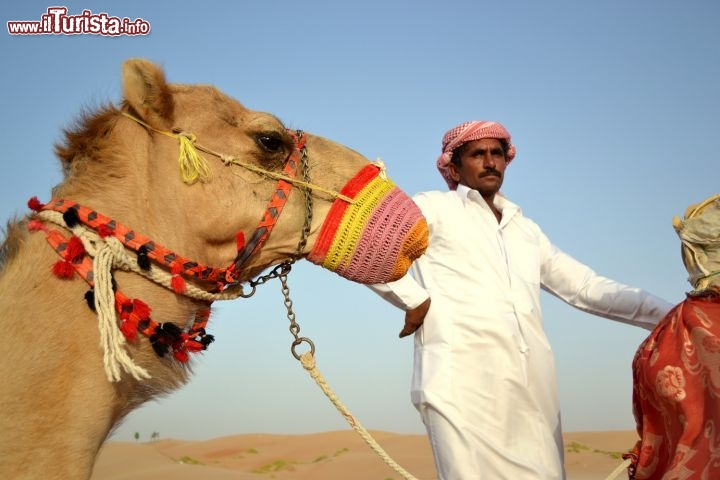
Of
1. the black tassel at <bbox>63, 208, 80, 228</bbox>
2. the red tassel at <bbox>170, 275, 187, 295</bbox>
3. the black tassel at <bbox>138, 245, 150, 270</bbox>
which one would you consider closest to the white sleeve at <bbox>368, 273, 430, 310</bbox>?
the red tassel at <bbox>170, 275, 187, 295</bbox>

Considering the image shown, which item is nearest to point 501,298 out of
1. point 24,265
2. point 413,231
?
point 413,231

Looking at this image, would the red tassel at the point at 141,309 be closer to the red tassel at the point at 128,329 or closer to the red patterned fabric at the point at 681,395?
the red tassel at the point at 128,329

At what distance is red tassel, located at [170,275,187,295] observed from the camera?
238cm

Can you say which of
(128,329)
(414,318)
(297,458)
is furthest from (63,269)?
(297,458)

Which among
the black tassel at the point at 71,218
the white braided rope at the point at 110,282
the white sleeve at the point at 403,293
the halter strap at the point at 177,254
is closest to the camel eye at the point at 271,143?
the halter strap at the point at 177,254

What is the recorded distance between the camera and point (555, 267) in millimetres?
4945

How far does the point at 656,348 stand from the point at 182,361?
2310mm

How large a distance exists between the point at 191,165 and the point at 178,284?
0.44m

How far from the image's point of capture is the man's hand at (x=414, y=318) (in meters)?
4.19

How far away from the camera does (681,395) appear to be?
10.6 feet

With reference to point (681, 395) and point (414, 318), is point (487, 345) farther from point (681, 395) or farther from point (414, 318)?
point (681, 395)

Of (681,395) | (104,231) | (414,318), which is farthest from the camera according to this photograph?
(414,318)

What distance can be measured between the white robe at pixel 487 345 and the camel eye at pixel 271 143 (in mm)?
1464

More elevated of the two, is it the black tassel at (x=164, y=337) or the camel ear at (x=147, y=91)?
the camel ear at (x=147, y=91)
